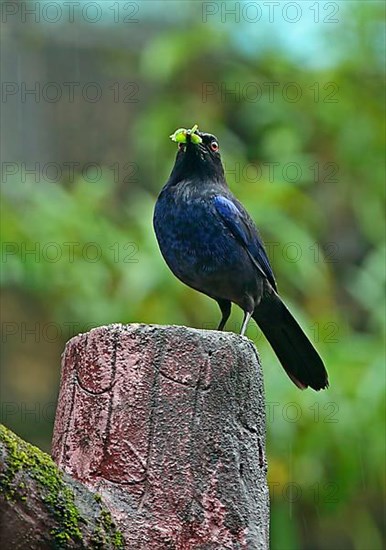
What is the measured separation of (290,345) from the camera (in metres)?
2.95

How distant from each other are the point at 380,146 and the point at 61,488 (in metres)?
4.52

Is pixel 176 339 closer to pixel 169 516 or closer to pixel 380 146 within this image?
pixel 169 516

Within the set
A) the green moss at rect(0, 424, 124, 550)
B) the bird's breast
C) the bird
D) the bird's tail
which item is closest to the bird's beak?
the bird

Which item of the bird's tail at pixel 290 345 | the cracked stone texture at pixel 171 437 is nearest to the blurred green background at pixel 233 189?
the bird's tail at pixel 290 345

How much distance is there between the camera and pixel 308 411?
477cm

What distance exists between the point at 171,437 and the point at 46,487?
29cm

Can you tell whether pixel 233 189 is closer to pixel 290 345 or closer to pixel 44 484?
pixel 290 345

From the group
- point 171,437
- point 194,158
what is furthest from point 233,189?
point 171,437

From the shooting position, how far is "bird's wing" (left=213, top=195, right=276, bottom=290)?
113 inches

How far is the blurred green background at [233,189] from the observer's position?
4.80m

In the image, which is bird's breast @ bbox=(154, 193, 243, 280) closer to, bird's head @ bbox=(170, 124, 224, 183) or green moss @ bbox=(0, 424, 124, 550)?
bird's head @ bbox=(170, 124, 224, 183)

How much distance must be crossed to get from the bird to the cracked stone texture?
0.84 m

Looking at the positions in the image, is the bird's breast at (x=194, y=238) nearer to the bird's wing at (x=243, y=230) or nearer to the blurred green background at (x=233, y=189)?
the bird's wing at (x=243, y=230)

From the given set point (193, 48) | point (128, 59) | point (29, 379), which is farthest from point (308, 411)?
point (128, 59)
